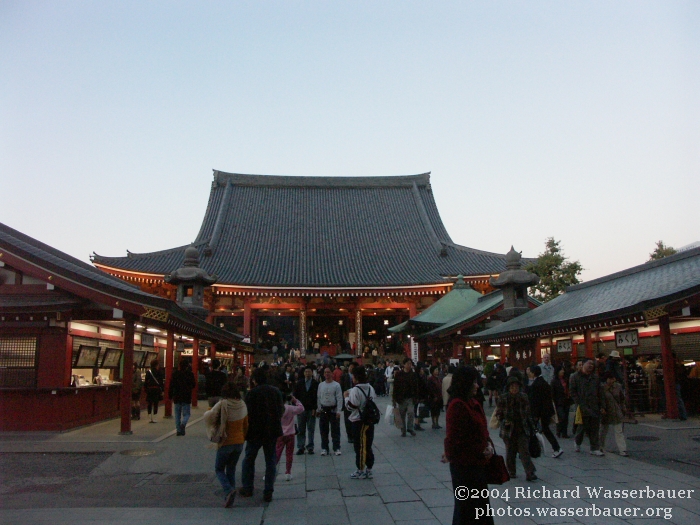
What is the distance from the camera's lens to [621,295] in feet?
48.6

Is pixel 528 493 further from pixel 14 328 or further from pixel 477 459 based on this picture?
pixel 14 328

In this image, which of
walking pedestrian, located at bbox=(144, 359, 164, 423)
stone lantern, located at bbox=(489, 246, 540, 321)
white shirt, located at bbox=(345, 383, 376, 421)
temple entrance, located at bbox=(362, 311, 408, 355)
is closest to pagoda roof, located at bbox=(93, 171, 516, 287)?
temple entrance, located at bbox=(362, 311, 408, 355)

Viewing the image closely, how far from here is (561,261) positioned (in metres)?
41.5

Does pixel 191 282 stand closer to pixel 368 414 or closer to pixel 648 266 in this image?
pixel 648 266

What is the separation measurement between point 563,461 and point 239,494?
5.04 meters

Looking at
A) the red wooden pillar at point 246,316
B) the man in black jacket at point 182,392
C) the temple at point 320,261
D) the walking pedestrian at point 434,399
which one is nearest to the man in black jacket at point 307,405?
the man in black jacket at point 182,392

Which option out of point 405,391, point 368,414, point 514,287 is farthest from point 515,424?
point 514,287

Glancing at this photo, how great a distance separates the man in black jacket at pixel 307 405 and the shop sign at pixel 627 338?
7296 mm

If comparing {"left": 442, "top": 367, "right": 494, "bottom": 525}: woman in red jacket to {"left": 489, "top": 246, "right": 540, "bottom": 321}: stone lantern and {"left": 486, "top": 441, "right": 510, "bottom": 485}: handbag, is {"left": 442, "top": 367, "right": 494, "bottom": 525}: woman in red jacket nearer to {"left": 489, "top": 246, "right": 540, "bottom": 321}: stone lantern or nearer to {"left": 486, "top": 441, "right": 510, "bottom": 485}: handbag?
{"left": 486, "top": 441, "right": 510, "bottom": 485}: handbag

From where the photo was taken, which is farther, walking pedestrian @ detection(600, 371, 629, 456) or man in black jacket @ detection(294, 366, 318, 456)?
man in black jacket @ detection(294, 366, 318, 456)

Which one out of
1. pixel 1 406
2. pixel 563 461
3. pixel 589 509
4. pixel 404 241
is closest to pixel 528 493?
pixel 589 509

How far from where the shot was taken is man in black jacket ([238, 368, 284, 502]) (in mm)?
7035

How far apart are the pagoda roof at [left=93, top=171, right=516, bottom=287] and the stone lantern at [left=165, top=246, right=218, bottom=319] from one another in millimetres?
4864

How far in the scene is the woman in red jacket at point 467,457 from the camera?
448cm
